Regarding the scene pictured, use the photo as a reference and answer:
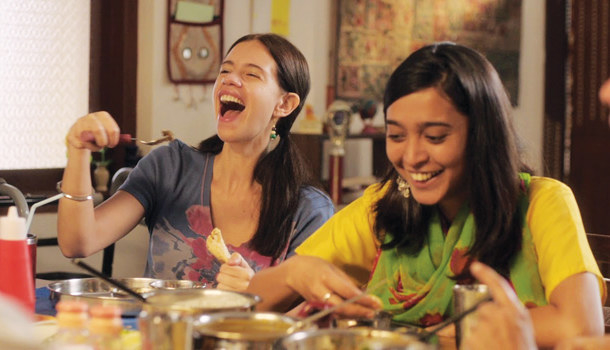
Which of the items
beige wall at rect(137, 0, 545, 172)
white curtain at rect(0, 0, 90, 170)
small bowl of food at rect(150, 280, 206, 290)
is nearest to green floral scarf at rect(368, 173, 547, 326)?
small bowl of food at rect(150, 280, 206, 290)

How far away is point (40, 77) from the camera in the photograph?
3.57 m

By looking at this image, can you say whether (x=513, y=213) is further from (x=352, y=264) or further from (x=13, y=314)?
(x=13, y=314)

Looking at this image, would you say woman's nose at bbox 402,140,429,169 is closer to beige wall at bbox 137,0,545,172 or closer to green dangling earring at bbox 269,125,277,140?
green dangling earring at bbox 269,125,277,140

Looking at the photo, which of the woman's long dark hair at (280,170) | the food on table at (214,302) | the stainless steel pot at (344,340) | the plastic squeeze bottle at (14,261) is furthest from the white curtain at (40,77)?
the stainless steel pot at (344,340)

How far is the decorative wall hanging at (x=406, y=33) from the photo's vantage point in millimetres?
4648

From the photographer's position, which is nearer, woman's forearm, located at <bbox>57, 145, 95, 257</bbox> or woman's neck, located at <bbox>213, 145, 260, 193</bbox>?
woman's forearm, located at <bbox>57, 145, 95, 257</bbox>

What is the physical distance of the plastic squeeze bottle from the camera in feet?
4.82

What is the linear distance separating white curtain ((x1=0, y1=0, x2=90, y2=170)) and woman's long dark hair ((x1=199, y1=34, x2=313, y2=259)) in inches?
54.8

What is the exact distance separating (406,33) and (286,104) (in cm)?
278

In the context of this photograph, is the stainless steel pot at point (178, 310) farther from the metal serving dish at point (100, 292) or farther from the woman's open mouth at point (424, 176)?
the woman's open mouth at point (424, 176)

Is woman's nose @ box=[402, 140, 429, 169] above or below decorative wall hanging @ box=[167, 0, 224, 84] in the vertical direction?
below

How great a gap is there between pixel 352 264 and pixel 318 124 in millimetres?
2378

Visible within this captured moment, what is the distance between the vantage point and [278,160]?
2.35 metres

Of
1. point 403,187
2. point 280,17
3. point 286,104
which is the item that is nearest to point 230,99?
point 286,104
